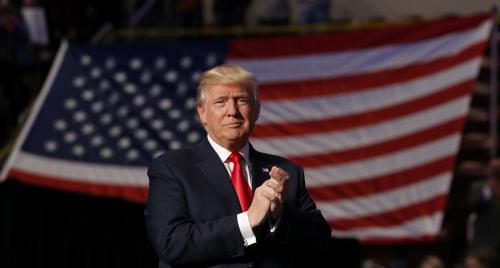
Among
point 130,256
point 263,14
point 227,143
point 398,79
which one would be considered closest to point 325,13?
point 263,14

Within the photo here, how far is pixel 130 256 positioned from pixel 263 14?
8.53 metres

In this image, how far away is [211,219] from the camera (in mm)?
3996

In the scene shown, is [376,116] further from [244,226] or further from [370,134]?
[244,226]

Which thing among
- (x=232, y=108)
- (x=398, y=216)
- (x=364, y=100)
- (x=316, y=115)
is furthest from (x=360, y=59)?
(x=232, y=108)

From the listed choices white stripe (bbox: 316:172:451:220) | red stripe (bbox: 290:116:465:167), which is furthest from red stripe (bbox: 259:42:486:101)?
white stripe (bbox: 316:172:451:220)

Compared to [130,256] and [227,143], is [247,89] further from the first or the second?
[130,256]

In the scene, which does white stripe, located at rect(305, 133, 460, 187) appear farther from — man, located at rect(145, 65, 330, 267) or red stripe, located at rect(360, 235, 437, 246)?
man, located at rect(145, 65, 330, 267)

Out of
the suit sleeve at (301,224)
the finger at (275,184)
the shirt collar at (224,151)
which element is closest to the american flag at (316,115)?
the suit sleeve at (301,224)

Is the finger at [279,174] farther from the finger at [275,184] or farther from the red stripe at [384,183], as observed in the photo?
the red stripe at [384,183]

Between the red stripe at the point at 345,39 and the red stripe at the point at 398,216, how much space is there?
1737mm

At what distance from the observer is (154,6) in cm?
1620

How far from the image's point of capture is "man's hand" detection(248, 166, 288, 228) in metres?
3.86

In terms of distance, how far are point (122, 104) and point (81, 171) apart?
0.81 meters

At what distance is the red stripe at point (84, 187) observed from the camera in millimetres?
12883
